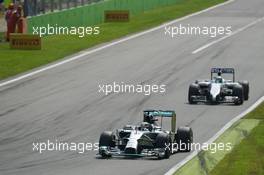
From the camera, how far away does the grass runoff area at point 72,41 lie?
4988cm

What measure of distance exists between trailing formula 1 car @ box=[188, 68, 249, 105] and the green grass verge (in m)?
4.93

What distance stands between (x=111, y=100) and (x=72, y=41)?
19500 mm

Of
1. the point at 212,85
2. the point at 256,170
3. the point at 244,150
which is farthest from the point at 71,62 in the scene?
the point at 256,170

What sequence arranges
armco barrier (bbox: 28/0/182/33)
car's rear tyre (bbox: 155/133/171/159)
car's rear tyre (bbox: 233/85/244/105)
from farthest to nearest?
armco barrier (bbox: 28/0/182/33)
car's rear tyre (bbox: 233/85/244/105)
car's rear tyre (bbox: 155/133/171/159)

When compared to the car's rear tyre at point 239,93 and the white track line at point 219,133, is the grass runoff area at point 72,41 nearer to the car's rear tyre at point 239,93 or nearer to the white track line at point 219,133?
the car's rear tyre at point 239,93

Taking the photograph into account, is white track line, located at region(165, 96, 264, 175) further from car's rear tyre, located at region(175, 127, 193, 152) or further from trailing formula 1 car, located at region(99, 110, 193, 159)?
trailing formula 1 car, located at region(99, 110, 193, 159)

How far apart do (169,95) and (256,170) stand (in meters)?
15.5

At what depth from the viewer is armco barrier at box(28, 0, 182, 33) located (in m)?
59.4

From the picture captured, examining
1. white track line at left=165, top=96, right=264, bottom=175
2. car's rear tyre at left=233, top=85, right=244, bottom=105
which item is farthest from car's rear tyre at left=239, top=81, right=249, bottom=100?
car's rear tyre at left=233, top=85, right=244, bottom=105

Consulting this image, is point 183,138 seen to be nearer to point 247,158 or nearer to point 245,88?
point 247,158

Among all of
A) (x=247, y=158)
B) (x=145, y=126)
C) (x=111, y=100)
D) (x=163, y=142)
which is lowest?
(x=111, y=100)

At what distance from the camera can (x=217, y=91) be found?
3719 cm

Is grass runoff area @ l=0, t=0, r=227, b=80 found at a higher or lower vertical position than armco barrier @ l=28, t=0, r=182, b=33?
lower

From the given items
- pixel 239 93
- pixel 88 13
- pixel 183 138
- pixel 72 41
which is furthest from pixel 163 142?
pixel 88 13
